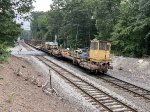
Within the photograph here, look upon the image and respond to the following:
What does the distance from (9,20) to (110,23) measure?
20264 millimetres

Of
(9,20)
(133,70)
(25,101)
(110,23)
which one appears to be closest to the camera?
(25,101)

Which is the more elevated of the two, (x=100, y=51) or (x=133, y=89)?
(x=100, y=51)

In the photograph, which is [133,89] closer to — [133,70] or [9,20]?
[133,70]

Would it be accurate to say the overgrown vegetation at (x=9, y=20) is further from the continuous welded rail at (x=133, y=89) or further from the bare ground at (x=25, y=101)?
the bare ground at (x=25, y=101)

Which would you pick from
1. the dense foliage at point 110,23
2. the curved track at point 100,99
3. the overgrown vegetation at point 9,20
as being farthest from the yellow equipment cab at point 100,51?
the overgrown vegetation at point 9,20

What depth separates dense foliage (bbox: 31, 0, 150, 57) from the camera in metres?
36.8

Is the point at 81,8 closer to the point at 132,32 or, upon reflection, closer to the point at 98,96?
the point at 132,32

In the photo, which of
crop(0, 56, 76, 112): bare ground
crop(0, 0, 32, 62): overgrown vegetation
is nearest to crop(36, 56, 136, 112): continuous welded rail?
crop(0, 56, 76, 112): bare ground

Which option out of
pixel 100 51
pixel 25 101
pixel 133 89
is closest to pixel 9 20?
pixel 100 51

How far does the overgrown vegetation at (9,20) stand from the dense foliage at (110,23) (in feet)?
38.7

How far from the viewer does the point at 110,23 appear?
4997 centimetres

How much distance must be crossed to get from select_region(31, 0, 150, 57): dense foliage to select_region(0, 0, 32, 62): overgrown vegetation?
11799 mm

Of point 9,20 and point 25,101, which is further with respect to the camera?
point 9,20

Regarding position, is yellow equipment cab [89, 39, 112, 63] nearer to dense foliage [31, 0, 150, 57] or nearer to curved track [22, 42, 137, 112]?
curved track [22, 42, 137, 112]
